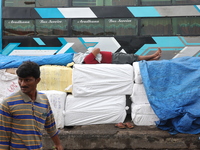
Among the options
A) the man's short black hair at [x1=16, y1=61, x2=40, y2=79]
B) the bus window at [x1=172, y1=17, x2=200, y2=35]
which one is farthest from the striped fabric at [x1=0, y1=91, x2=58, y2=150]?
the bus window at [x1=172, y1=17, x2=200, y2=35]

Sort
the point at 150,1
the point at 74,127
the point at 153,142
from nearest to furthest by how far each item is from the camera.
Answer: the point at 153,142
the point at 74,127
the point at 150,1

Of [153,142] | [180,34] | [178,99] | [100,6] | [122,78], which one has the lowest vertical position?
[153,142]

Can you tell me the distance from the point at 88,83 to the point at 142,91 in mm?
944

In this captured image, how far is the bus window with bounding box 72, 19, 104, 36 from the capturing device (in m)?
7.62

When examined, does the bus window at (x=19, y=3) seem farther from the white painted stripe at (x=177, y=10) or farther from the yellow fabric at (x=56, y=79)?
the white painted stripe at (x=177, y=10)

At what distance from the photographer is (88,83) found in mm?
5008

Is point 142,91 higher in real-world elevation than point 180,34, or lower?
lower

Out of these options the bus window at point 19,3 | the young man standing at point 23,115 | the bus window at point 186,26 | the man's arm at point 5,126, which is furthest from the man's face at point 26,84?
the bus window at point 186,26

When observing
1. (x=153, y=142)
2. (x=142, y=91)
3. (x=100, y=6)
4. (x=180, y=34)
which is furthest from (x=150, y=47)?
(x=153, y=142)

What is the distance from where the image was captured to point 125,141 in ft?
15.4

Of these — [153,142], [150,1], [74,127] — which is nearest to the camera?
[153,142]

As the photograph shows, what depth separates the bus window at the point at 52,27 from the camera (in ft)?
25.1

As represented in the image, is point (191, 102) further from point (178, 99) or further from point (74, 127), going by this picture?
point (74, 127)

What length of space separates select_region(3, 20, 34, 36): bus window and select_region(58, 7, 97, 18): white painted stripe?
3.01ft
